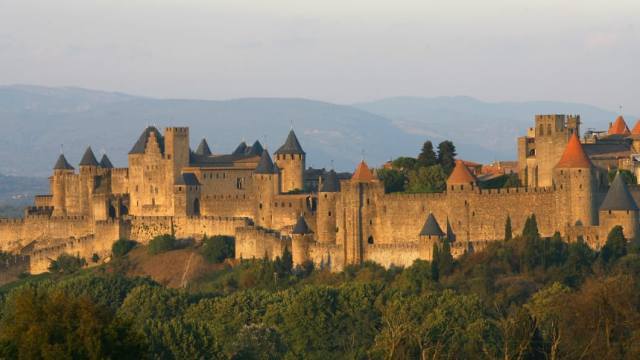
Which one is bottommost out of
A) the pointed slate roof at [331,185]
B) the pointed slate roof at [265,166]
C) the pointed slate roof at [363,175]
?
the pointed slate roof at [331,185]

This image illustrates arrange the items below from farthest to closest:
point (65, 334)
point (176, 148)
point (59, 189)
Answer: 1. point (59, 189)
2. point (176, 148)
3. point (65, 334)

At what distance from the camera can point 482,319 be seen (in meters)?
60.6

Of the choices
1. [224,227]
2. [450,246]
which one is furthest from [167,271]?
[450,246]

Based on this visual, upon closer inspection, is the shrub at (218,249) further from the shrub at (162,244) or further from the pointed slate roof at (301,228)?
the pointed slate roof at (301,228)

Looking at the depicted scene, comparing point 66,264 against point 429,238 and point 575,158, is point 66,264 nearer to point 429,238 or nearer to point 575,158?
point 429,238

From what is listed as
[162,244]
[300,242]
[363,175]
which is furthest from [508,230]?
[162,244]

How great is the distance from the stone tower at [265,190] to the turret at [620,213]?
1738cm

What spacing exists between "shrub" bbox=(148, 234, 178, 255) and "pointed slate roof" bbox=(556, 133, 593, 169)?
67.9 ft

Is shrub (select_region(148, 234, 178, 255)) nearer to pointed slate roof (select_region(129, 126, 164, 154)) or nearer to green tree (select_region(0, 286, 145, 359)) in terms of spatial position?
pointed slate roof (select_region(129, 126, 164, 154))

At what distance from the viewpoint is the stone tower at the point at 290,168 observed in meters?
81.9

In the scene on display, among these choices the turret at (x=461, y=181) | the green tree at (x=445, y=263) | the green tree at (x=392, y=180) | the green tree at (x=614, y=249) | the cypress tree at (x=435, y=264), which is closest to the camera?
the green tree at (x=614, y=249)

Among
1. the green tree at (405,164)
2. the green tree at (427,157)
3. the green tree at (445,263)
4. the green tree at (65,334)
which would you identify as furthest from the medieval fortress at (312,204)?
the green tree at (65,334)

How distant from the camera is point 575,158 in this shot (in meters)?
68.9

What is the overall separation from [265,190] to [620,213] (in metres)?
18.6
